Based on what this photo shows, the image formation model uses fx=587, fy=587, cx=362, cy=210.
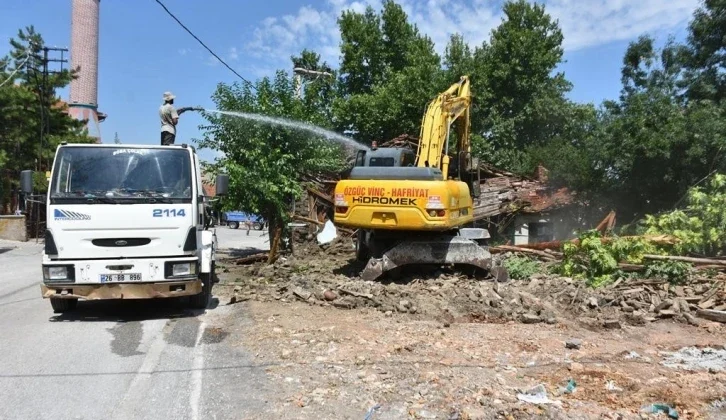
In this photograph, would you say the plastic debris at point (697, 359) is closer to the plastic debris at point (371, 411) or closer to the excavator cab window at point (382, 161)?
the plastic debris at point (371, 411)

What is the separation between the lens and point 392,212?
997cm

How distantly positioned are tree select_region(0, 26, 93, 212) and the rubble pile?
624 inches

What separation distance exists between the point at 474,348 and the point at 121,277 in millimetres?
4628

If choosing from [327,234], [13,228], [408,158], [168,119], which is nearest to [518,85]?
[327,234]

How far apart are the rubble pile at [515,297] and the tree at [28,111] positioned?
624 inches

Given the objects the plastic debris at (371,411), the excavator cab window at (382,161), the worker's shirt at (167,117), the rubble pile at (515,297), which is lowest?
the plastic debris at (371,411)

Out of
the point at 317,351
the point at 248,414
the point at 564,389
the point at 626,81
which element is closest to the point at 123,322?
the point at 317,351

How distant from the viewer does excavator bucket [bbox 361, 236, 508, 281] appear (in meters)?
10.4

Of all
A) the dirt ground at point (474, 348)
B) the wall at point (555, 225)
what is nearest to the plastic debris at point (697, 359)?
the dirt ground at point (474, 348)

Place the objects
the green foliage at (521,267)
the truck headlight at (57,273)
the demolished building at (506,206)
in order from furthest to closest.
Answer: the demolished building at (506,206) → the green foliage at (521,267) → the truck headlight at (57,273)

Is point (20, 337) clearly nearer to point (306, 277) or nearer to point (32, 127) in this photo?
point (306, 277)

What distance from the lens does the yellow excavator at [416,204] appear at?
9.79 meters

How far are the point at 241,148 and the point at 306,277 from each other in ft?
19.2

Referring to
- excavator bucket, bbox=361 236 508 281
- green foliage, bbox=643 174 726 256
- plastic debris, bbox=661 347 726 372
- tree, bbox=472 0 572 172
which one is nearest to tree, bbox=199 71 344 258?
excavator bucket, bbox=361 236 508 281
